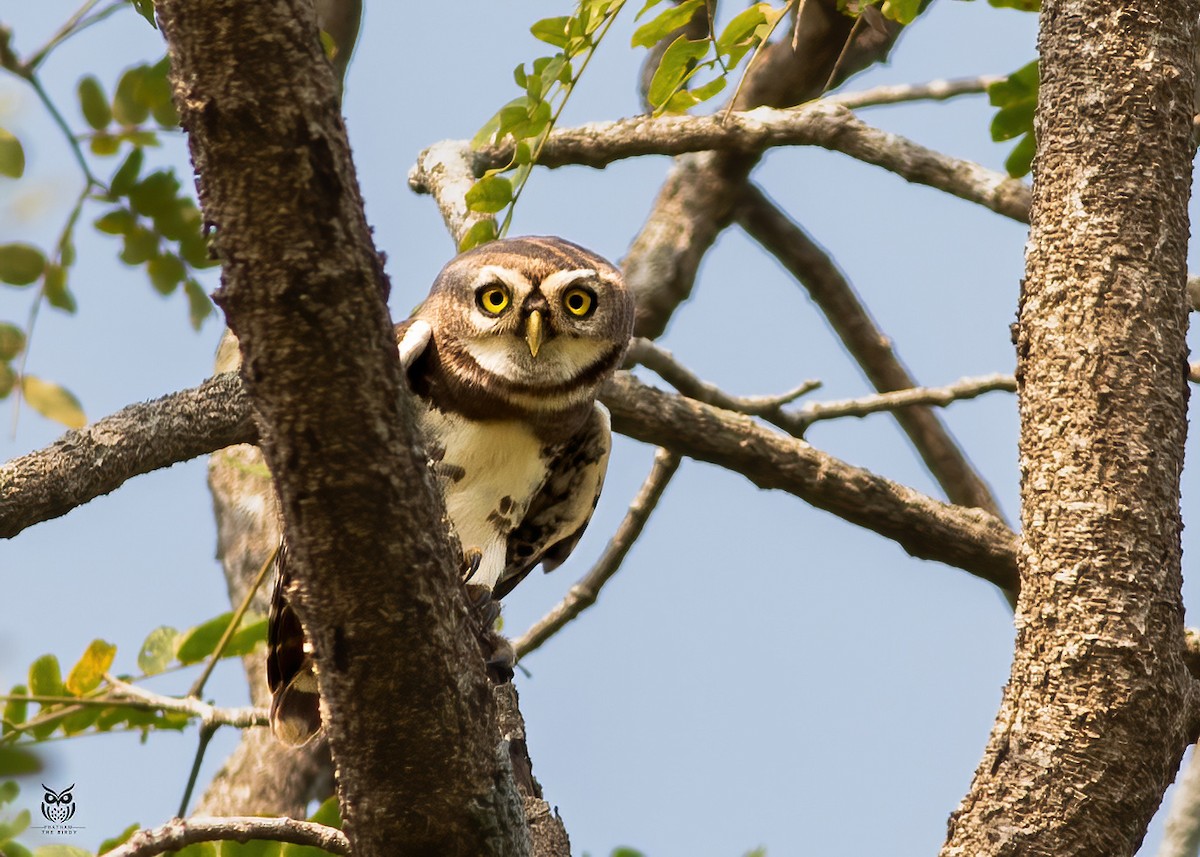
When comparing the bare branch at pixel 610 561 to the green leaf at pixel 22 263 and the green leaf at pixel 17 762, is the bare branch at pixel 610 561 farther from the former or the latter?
the green leaf at pixel 17 762

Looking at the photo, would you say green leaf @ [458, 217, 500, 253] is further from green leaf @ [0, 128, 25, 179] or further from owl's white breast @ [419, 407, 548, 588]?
green leaf @ [0, 128, 25, 179]

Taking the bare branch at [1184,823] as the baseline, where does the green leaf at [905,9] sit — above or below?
above

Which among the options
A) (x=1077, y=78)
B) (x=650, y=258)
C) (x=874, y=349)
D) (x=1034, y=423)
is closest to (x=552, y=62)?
(x=1077, y=78)

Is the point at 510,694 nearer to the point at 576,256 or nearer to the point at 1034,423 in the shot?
the point at 576,256

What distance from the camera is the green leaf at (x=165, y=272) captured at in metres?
3.86

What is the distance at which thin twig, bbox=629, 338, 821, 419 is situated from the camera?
4.82 m

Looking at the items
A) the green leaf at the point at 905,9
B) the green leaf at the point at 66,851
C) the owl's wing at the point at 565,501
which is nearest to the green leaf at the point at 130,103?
the owl's wing at the point at 565,501

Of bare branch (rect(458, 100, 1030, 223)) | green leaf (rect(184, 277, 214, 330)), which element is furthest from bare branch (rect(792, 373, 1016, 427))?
green leaf (rect(184, 277, 214, 330))

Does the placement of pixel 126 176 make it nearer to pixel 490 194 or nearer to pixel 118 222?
pixel 118 222

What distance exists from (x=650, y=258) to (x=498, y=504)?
2249 mm

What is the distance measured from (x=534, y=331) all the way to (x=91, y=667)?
1439mm

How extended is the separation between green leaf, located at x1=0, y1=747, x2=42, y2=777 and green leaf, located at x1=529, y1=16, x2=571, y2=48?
2.85 m

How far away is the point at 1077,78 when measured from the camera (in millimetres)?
2791

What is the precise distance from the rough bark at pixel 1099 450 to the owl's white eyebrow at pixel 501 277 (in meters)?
1.41
